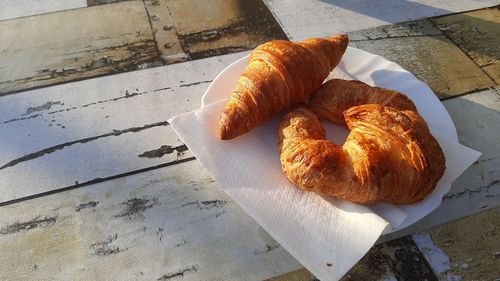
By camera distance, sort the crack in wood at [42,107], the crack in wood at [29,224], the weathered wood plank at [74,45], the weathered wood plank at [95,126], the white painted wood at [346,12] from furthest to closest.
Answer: the white painted wood at [346,12] < the weathered wood plank at [74,45] < the crack in wood at [42,107] < the weathered wood plank at [95,126] < the crack in wood at [29,224]

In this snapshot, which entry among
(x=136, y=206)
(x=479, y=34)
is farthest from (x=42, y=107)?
(x=479, y=34)

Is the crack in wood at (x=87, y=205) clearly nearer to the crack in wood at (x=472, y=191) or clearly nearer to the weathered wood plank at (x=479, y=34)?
the crack in wood at (x=472, y=191)

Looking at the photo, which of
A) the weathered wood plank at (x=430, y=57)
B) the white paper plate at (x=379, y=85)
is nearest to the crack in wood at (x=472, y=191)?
the white paper plate at (x=379, y=85)

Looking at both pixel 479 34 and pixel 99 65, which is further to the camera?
pixel 479 34

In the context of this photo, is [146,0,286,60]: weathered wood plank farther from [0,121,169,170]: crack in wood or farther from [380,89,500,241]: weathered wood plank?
[380,89,500,241]: weathered wood plank

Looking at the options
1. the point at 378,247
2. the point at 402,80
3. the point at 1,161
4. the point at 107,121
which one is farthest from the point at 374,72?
the point at 1,161

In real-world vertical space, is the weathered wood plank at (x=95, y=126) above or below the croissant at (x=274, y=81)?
below

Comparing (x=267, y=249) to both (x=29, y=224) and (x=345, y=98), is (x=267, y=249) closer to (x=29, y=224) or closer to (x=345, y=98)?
(x=345, y=98)
